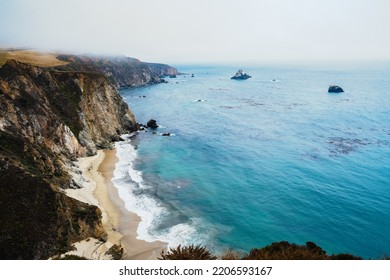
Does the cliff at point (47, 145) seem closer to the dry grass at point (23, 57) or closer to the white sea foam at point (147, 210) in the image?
the white sea foam at point (147, 210)

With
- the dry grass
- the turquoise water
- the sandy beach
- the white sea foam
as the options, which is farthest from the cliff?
the dry grass

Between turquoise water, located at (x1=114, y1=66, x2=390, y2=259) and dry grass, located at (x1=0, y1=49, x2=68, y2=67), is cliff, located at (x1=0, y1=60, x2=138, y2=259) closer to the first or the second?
turquoise water, located at (x1=114, y1=66, x2=390, y2=259)

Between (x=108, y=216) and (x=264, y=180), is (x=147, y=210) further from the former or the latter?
(x=264, y=180)

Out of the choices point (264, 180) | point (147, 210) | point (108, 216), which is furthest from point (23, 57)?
point (264, 180)

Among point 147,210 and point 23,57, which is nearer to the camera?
point 147,210

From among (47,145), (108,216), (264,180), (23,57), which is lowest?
(108,216)

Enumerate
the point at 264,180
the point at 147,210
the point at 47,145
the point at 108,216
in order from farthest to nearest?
1. the point at 47,145
2. the point at 264,180
3. the point at 147,210
4. the point at 108,216

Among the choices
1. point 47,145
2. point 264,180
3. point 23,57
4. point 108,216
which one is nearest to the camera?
point 108,216
